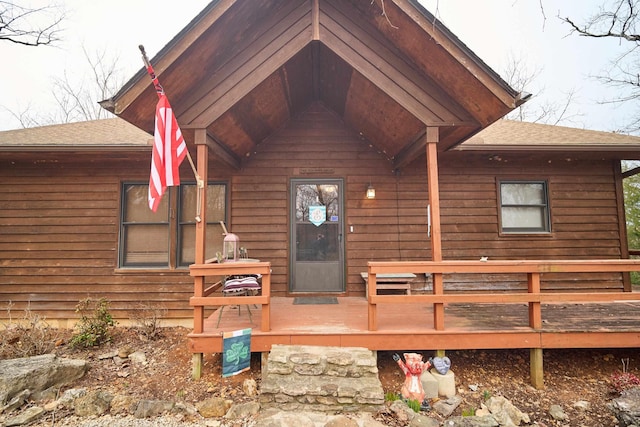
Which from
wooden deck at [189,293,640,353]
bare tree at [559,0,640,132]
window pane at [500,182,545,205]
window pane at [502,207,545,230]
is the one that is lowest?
wooden deck at [189,293,640,353]

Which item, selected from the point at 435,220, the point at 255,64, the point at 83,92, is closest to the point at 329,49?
the point at 255,64

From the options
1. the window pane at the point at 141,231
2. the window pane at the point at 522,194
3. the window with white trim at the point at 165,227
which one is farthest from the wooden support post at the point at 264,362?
the window pane at the point at 522,194

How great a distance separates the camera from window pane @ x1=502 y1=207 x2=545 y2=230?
5.44 m

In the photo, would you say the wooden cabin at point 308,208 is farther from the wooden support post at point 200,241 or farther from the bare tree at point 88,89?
the bare tree at point 88,89

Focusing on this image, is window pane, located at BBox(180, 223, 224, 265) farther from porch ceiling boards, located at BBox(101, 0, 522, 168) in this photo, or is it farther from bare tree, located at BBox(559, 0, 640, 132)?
bare tree, located at BBox(559, 0, 640, 132)

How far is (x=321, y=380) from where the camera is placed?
9.53 feet

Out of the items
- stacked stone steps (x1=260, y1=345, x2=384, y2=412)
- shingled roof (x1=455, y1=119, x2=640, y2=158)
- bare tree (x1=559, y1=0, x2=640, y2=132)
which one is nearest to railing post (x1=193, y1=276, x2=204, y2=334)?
stacked stone steps (x1=260, y1=345, x2=384, y2=412)

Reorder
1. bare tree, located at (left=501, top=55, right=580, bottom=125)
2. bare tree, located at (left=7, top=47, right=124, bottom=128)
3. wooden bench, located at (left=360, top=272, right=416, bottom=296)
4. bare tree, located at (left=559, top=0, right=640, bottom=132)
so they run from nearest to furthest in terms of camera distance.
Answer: wooden bench, located at (left=360, top=272, right=416, bottom=296), bare tree, located at (left=559, top=0, right=640, bottom=132), bare tree, located at (left=501, top=55, right=580, bottom=125), bare tree, located at (left=7, top=47, right=124, bottom=128)

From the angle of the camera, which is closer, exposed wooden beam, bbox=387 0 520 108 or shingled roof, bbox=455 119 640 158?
exposed wooden beam, bbox=387 0 520 108

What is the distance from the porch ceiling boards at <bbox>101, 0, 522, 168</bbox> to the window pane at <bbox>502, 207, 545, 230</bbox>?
2.41m

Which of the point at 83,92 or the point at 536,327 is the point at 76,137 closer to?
the point at 536,327

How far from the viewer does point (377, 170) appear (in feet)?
17.4

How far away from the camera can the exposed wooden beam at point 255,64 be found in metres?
3.40

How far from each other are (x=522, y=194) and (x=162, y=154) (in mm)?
5632
